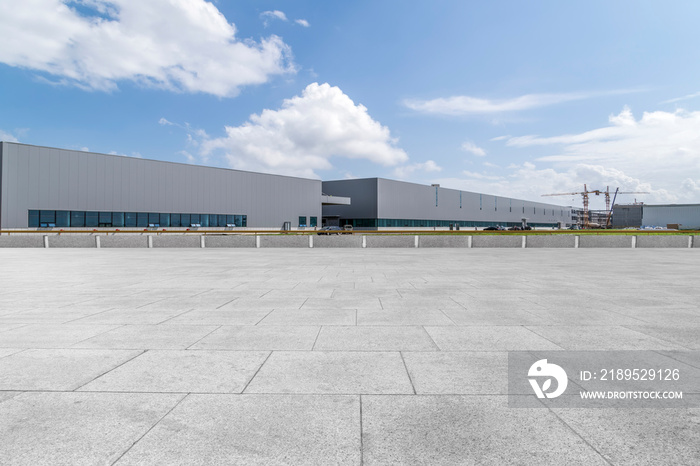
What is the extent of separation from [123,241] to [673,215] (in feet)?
508

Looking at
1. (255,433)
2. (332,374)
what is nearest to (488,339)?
(332,374)

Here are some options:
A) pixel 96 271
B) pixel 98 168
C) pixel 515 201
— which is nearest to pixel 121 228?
pixel 98 168

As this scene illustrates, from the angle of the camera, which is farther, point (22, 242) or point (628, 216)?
point (628, 216)

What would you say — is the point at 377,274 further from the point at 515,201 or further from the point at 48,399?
the point at 515,201

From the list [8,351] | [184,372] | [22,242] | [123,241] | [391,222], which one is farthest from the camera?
[391,222]

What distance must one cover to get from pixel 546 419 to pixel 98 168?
181 ft

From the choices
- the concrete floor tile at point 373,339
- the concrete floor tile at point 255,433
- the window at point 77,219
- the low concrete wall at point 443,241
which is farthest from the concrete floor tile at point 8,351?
the window at point 77,219

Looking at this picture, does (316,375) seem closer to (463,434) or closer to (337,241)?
(463,434)

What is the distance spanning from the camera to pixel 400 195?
285ft

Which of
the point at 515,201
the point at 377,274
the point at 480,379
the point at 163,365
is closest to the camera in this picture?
the point at 480,379

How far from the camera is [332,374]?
490 centimetres

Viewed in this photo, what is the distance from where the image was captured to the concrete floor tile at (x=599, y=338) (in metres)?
6.00

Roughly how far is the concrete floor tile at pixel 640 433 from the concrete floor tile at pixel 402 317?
3678 millimetres

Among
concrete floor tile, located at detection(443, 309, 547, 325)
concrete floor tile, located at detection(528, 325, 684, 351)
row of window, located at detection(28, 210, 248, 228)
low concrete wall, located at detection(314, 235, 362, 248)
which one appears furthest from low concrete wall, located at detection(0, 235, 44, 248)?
concrete floor tile, located at detection(528, 325, 684, 351)
